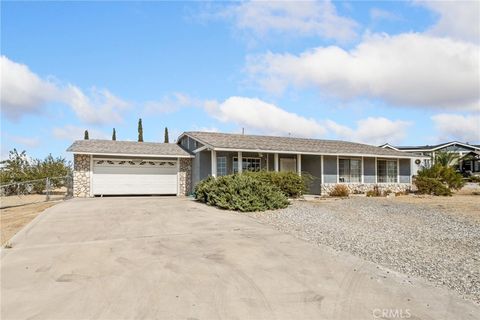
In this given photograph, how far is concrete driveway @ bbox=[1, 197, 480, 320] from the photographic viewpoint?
4246mm

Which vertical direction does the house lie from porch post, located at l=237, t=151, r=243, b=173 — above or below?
above

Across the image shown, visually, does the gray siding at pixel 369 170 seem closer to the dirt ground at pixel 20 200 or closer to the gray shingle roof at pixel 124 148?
the gray shingle roof at pixel 124 148

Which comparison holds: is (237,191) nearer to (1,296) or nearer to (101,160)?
(1,296)

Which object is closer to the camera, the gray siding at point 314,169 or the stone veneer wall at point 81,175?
the stone veneer wall at point 81,175

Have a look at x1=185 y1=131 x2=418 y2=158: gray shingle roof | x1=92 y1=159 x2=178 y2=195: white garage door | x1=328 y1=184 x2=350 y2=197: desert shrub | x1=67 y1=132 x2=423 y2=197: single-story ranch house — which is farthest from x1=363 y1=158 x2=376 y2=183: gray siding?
x1=92 y1=159 x2=178 y2=195: white garage door

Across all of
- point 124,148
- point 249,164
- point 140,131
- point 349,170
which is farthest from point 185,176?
point 140,131

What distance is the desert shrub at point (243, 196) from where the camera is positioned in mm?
13125

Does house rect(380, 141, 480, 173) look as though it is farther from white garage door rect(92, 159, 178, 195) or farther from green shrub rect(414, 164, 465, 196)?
white garage door rect(92, 159, 178, 195)

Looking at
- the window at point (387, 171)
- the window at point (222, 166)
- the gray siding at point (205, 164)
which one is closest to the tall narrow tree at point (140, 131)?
the gray siding at point (205, 164)

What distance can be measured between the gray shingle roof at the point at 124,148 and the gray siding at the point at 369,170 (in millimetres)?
11754

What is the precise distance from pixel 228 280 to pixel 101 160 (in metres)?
17.5

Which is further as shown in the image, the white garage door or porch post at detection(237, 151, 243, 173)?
the white garage door

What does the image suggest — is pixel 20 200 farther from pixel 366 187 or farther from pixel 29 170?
pixel 366 187

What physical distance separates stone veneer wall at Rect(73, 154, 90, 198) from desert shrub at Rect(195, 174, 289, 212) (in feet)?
30.9
